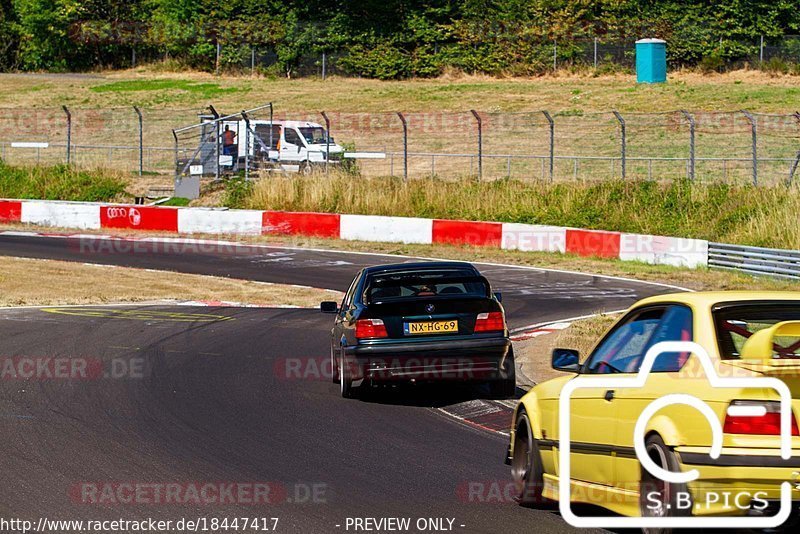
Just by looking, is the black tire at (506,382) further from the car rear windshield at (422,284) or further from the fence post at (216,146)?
the fence post at (216,146)

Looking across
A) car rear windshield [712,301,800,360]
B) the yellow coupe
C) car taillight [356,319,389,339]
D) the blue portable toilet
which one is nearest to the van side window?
the blue portable toilet

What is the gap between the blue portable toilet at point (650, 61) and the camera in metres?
57.4

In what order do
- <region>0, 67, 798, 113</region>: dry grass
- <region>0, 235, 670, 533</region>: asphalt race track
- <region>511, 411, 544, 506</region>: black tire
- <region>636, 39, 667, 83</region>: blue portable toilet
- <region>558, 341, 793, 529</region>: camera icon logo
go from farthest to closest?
<region>636, 39, 667, 83</region>: blue portable toilet < <region>0, 67, 798, 113</region>: dry grass < <region>0, 235, 670, 533</region>: asphalt race track < <region>511, 411, 544, 506</region>: black tire < <region>558, 341, 793, 529</region>: camera icon logo

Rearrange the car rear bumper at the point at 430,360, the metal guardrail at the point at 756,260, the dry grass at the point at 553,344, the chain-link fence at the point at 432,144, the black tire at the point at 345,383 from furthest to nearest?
the chain-link fence at the point at 432,144
the metal guardrail at the point at 756,260
the dry grass at the point at 553,344
the black tire at the point at 345,383
the car rear bumper at the point at 430,360

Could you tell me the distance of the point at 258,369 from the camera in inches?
573

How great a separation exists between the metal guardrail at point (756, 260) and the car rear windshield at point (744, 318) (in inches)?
626

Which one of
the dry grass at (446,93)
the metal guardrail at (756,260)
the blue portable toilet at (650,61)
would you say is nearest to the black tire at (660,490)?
the metal guardrail at (756,260)

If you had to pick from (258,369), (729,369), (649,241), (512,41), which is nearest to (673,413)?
(729,369)

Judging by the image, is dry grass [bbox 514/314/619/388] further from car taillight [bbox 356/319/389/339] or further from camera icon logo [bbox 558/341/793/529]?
camera icon logo [bbox 558/341/793/529]

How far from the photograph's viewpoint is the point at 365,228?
31234mm

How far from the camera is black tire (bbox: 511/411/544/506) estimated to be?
25.4 ft

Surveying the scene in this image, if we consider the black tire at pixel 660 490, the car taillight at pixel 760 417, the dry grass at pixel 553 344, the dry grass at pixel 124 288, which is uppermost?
the car taillight at pixel 760 417

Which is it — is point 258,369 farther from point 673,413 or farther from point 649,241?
point 649,241

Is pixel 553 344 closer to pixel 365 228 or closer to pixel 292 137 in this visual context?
pixel 365 228
